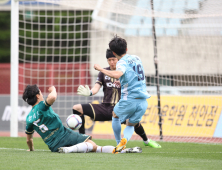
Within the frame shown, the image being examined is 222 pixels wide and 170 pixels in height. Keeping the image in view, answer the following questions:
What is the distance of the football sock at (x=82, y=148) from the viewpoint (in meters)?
4.88

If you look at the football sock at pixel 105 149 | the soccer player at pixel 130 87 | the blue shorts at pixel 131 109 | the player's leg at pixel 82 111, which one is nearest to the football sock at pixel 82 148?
the football sock at pixel 105 149

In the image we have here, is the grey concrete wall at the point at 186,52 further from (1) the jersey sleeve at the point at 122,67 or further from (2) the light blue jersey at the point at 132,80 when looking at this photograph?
(1) the jersey sleeve at the point at 122,67

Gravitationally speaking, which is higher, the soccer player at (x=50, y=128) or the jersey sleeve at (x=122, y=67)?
the jersey sleeve at (x=122, y=67)

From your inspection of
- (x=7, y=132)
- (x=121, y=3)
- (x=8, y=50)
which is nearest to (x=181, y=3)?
(x=121, y=3)

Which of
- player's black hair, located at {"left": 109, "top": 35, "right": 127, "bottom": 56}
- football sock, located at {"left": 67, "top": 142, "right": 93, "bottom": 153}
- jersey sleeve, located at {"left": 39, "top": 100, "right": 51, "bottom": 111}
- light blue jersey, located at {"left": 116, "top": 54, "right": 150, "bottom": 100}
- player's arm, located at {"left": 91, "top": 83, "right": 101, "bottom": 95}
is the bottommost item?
football sock, located at {"left": 67, "top": 142, "right": 93, "bottom": 153}

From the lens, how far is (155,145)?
6.64 meters

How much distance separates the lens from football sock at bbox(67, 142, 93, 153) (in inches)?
192

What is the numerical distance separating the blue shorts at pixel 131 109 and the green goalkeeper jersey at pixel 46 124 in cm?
82

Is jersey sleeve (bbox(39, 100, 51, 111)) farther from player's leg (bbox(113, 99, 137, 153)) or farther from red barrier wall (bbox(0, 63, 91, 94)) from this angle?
red barrier wall (bbox(0, 63, 91, 94))

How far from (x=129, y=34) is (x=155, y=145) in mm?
4973

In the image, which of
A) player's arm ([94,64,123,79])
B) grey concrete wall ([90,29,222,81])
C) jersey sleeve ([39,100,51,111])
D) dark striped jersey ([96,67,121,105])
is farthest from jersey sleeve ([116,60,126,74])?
grey concrete wall ([90,29,222,81])

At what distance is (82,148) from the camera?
16.3 feet

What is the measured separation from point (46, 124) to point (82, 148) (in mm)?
A: 583

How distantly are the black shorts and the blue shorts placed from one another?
4.93ft
